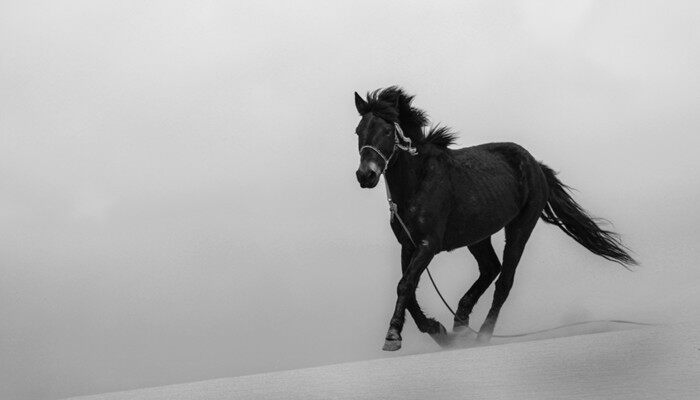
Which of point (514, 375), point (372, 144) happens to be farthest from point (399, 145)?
point (514, 375)

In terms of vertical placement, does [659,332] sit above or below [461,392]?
above

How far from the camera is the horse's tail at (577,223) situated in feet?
36.6

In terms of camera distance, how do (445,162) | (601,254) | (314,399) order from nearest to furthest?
(314,399) < (445,162) < (601,254)

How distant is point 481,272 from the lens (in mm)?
10211

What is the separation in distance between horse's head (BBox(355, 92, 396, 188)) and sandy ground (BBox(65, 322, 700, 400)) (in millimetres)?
1580

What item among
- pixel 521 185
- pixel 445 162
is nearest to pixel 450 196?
pixel 445 162

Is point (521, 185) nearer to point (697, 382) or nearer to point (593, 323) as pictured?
point (593, 323)

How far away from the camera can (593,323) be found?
33.4 feet

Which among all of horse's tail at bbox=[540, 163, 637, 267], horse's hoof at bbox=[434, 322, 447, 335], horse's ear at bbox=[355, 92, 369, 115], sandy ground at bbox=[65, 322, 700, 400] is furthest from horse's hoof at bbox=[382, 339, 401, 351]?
horse's tail at bbox=[540, 163, 637, 267]

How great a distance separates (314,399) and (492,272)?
171 inches

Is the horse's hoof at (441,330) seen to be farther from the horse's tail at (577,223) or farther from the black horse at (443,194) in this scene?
the horse's tail at (577,223)

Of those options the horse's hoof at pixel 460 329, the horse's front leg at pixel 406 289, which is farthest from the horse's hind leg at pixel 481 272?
the horse's front leg at pixel 406 289

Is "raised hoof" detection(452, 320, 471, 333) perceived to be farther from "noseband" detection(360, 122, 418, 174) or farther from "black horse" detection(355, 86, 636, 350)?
"noseband" detection(360, 122, 418, 174)

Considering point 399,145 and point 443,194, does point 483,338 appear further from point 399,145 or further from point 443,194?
point 399,145
